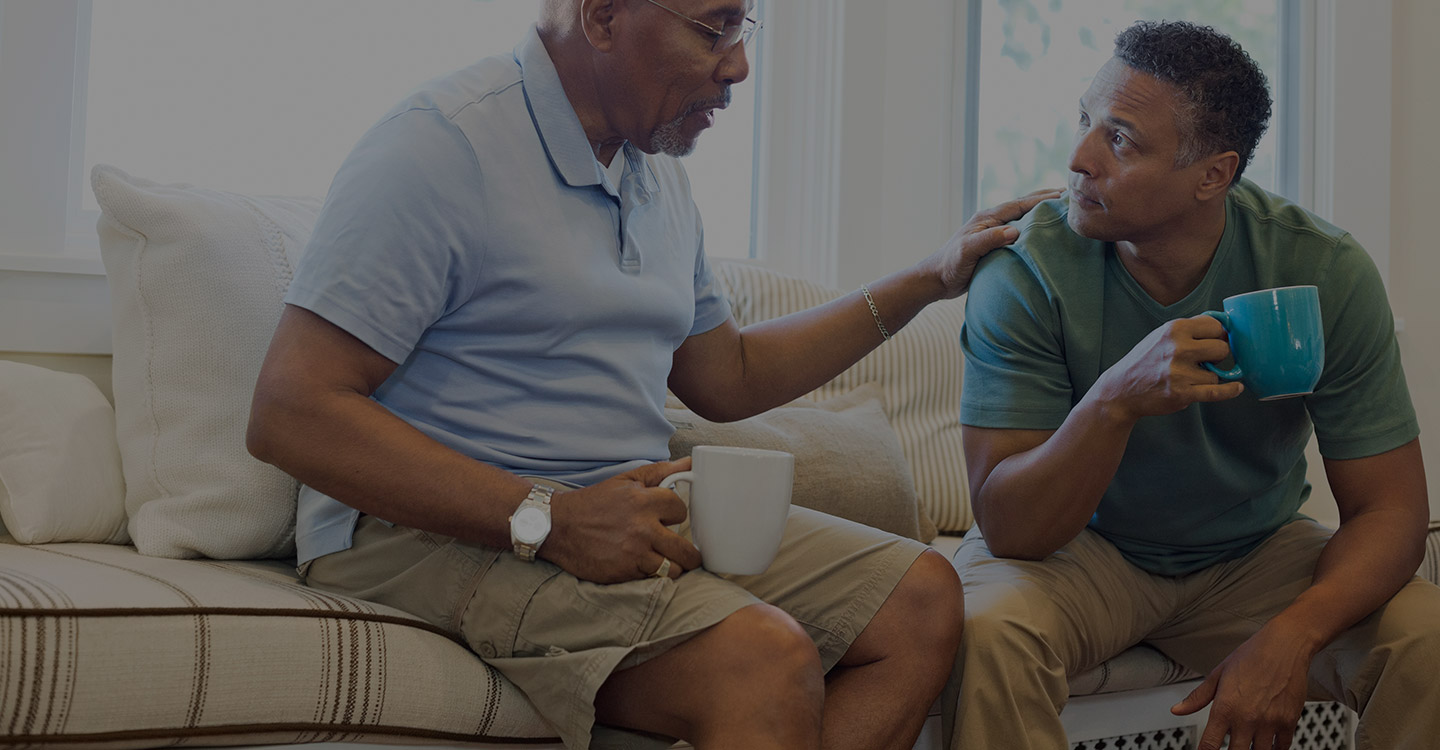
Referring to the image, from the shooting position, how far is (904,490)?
1840 mm

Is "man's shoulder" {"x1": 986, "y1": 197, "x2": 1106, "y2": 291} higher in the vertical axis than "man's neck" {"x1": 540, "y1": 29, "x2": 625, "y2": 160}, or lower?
lower

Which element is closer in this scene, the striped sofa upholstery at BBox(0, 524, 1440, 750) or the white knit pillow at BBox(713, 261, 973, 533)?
the striped sofa upholstery at BBox(0, 524, 1440, 750)

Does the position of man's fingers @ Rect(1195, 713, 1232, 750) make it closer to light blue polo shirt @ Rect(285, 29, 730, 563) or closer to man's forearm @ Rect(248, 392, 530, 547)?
light blue polo shirt @ Rect(285, 29, 730, 563)

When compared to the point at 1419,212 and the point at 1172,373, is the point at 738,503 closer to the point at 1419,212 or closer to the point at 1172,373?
the point at 1172,373

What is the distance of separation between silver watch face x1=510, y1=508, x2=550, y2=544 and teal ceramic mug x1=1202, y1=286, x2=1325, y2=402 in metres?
0.73

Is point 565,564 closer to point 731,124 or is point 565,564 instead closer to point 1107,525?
point 1107,525

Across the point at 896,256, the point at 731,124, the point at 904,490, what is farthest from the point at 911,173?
the point at 904,490

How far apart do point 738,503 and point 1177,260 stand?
78 cm

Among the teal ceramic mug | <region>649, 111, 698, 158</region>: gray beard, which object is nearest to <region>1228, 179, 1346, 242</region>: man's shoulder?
the teal ceramic mug

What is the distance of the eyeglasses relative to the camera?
1248 millimetres

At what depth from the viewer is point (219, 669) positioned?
3.31ft

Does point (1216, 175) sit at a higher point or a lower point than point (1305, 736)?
higher

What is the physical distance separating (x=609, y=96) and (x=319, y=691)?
0.69 meters

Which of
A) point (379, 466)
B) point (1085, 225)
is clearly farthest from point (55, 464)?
point (1085, 225)
